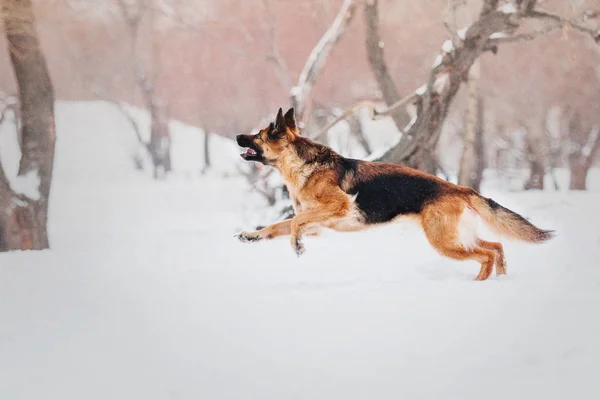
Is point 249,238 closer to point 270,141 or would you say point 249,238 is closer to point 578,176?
point 270,141

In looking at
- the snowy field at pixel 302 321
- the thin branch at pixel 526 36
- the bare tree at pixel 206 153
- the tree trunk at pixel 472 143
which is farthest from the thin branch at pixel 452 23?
the bare tree at pixel 206 153

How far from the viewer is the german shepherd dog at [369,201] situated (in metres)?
3.79

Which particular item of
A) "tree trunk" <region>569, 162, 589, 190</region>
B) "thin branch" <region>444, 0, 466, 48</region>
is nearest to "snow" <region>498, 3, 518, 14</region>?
"thin branch" <region>444, 0, 466, 48</region>

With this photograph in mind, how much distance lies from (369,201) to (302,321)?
0.96 m

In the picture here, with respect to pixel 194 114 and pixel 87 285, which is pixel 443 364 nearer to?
pixel 87 285

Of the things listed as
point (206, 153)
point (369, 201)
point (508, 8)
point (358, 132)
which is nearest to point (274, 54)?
point (206, 153)

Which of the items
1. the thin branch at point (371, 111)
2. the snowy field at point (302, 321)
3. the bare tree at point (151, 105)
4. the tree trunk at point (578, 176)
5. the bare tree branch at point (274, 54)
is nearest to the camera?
the snowy field at point (302, 321)

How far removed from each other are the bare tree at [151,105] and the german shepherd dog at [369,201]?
4032 millimetres

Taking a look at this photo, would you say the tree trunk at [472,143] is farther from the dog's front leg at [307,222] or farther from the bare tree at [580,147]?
the dog's front leg at [307,222]

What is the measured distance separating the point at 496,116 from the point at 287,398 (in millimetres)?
6409

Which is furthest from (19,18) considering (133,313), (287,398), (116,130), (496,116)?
(496,116)

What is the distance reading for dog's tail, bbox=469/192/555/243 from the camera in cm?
385

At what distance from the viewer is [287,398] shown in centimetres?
299

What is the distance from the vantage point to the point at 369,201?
13.0ft
